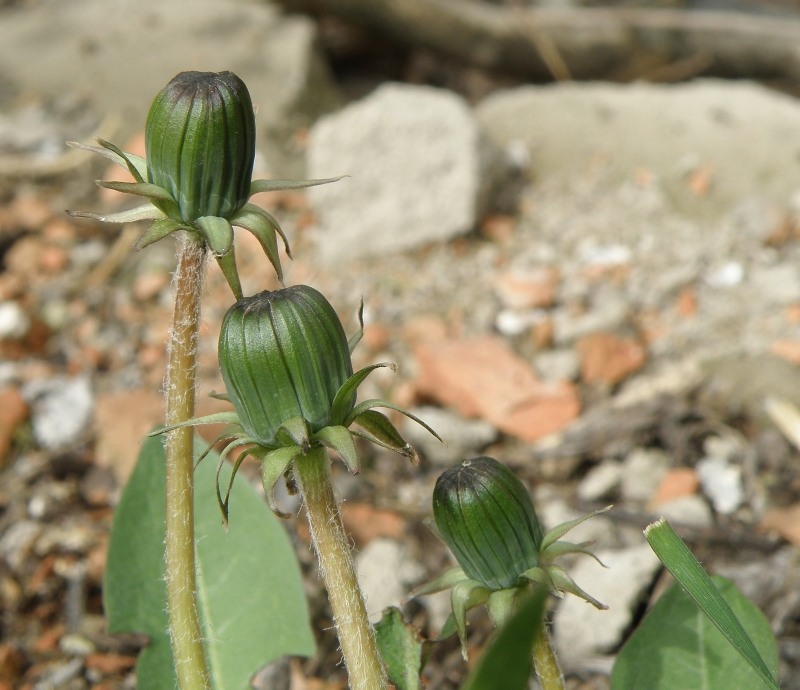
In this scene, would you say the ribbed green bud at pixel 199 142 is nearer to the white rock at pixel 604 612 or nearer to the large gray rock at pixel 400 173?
the white rock at pixel 604 612

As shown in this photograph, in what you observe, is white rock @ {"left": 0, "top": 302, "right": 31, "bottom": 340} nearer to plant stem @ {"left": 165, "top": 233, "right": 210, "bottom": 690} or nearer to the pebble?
the pebble

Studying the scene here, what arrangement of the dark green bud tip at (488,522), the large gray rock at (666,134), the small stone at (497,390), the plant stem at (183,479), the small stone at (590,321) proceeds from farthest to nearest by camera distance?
the large gray rock at (666,134) → the small stone at (590,321) → the small stone at (497,390) → the plant stem at (183,479) → the dark green bud tip at (488,522)

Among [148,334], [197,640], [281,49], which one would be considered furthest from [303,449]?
[281,49]

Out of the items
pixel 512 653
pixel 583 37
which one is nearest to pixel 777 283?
pixel 583 37

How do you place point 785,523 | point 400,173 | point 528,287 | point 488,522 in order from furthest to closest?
1. point 400,173
2. point 528,287
3. point 785,523
4. point 488,522

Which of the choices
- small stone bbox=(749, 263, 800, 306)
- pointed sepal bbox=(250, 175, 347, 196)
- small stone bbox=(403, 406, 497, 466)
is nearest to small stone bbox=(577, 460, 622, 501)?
small stone bbox=(403, 406, 497, 466)

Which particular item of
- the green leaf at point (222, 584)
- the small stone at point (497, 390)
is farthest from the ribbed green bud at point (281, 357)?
the small stone at point (497, 390)

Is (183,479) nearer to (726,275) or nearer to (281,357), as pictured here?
(281,357)
